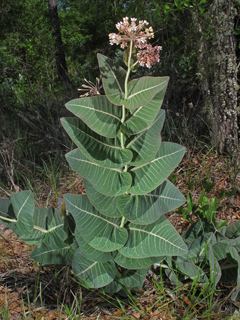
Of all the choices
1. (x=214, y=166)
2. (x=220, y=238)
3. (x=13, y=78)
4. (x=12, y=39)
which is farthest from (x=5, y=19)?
(x=220, y=238)

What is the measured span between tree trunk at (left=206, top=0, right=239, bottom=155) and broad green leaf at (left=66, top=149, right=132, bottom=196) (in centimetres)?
198

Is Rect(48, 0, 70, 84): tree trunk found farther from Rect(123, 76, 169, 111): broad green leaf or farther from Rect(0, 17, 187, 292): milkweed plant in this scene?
Rect(123, 76, 169, 111): broad green leaf

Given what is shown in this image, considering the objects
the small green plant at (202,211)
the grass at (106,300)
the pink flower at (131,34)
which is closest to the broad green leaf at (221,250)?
the grass at (106,300)

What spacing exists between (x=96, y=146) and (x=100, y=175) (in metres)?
0.12

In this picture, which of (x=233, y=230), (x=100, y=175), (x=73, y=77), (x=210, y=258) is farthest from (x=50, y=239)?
(x=73, y=77)

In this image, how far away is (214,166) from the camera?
4.32 meters

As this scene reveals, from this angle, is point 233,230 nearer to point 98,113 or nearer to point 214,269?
point 214,269

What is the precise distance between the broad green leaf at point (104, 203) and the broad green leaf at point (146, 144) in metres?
0.18

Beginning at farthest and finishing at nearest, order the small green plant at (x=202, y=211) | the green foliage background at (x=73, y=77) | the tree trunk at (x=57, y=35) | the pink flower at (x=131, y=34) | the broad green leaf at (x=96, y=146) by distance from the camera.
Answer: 1. the tree trunk at (x=57, y=35)
2. the green foliage background at (x=73, y=77)
3. the small green plant at (x=202, y=211)
4. the broad green leaf at (x=96, y=146)
5. the pink flower at (x=131, y=34)

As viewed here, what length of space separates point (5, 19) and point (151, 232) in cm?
716

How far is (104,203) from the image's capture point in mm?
2471

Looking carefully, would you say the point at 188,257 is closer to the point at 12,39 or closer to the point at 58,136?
the point at 58,136

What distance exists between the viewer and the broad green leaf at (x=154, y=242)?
7.96ft

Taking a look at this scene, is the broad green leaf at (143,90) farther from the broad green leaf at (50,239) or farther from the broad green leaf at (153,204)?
the broad green leaf at (50,239)
